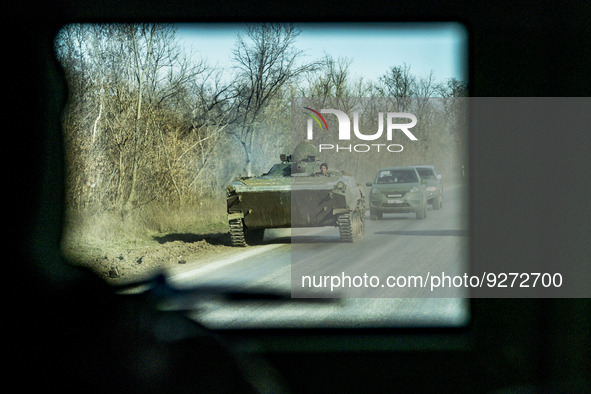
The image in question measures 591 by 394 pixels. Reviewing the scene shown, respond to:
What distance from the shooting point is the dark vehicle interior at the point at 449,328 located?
290 centimetres

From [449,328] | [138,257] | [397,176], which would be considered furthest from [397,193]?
[138,257]

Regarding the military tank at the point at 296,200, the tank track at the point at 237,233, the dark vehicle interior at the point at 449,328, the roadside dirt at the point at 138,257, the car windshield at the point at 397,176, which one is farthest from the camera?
the tank track at the point at 237,233

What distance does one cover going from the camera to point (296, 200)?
250 inches

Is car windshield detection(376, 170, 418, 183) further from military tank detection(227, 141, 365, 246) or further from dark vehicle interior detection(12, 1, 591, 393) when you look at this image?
dark vehicle interior detection(12, 1, 591, 393)

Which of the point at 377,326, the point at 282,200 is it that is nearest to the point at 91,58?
the point at 377,326

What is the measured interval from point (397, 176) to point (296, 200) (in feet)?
9.06

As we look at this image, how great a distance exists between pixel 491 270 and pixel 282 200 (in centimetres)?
347

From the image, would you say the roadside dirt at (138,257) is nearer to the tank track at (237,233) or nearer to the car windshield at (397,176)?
the tank track at (237,233)

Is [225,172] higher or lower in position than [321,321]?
higher

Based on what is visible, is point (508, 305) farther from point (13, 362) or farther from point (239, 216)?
point (239, 216)

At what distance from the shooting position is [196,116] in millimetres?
4672

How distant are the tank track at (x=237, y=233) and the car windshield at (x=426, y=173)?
2704mm

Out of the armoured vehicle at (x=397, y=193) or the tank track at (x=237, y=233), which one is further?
the tank track at (x=237, y=233)

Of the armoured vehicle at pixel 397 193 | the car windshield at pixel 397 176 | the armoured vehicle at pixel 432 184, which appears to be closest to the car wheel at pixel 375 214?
the armoured vehicle at pixel 397 193
